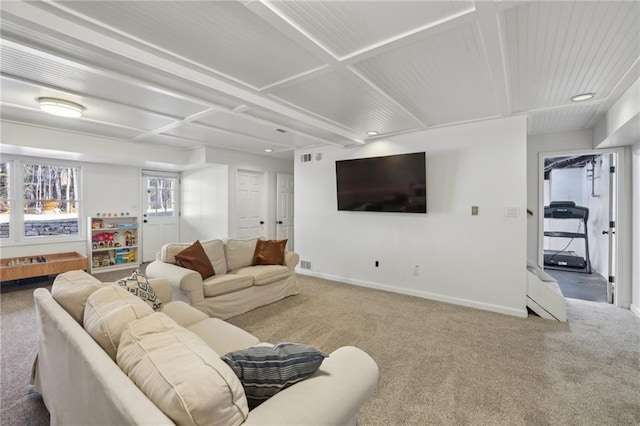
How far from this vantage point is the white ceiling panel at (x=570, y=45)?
1666 millimetres

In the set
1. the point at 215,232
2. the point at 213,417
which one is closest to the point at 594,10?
the point at 213,417

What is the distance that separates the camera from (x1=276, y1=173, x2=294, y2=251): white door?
22.7 ft

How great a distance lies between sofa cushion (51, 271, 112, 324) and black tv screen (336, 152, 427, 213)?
3.53m

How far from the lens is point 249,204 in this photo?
6.32 m

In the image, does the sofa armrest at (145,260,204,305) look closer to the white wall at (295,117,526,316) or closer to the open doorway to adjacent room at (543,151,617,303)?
the white wall at (295,117,526,316)

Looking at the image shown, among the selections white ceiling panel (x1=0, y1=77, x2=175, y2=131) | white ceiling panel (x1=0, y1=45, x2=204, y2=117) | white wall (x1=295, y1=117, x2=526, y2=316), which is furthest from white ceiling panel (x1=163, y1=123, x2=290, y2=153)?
white wall (x1=295, y1=117, x2=526, y2=316)

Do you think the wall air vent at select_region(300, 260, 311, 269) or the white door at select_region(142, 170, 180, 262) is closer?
the wall air vent at select_region(300, 260, 311, 269)

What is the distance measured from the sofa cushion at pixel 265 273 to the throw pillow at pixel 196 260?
386 millimetres

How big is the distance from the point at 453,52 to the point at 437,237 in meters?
2.58

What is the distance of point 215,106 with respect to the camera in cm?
308

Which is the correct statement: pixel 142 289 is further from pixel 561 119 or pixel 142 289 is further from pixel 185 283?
pixel 561 119

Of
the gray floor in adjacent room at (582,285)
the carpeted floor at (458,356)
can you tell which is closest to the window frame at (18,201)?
the carpeted floor at (458,356)

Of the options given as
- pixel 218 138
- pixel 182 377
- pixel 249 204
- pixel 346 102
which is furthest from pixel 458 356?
pixel 249 204

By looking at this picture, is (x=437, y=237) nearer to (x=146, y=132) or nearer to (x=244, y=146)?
(x=244, y=146)
